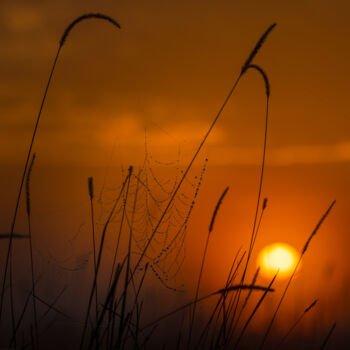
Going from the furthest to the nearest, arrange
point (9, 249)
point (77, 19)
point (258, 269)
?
point (258, 269) → point (9, 249) → point (77, 19)

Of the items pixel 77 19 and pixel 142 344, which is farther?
pixel 142 344

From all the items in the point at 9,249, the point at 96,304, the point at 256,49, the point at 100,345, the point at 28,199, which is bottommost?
the point at 100,345

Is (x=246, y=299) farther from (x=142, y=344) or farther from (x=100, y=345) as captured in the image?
(x=100, y=345)

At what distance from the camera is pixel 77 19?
6.33ft

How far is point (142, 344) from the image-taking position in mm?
2180

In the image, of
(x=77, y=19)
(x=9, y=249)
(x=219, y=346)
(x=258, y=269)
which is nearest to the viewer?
(x=77, y=19)

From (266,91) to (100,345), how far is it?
1.23 metres

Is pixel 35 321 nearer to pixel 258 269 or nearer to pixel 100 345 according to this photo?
pixel 100 345

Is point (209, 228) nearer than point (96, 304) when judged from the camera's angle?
No

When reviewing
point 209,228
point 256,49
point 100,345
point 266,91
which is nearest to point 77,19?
point 256,49

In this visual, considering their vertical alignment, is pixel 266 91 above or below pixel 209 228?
above

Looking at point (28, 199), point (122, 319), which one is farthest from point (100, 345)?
point (28, 199)

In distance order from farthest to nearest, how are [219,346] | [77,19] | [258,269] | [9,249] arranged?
1. [258,269]
2. [219,346]
3. [9,249]
4. [77,19]

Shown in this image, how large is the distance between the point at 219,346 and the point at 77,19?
138 centimetres
